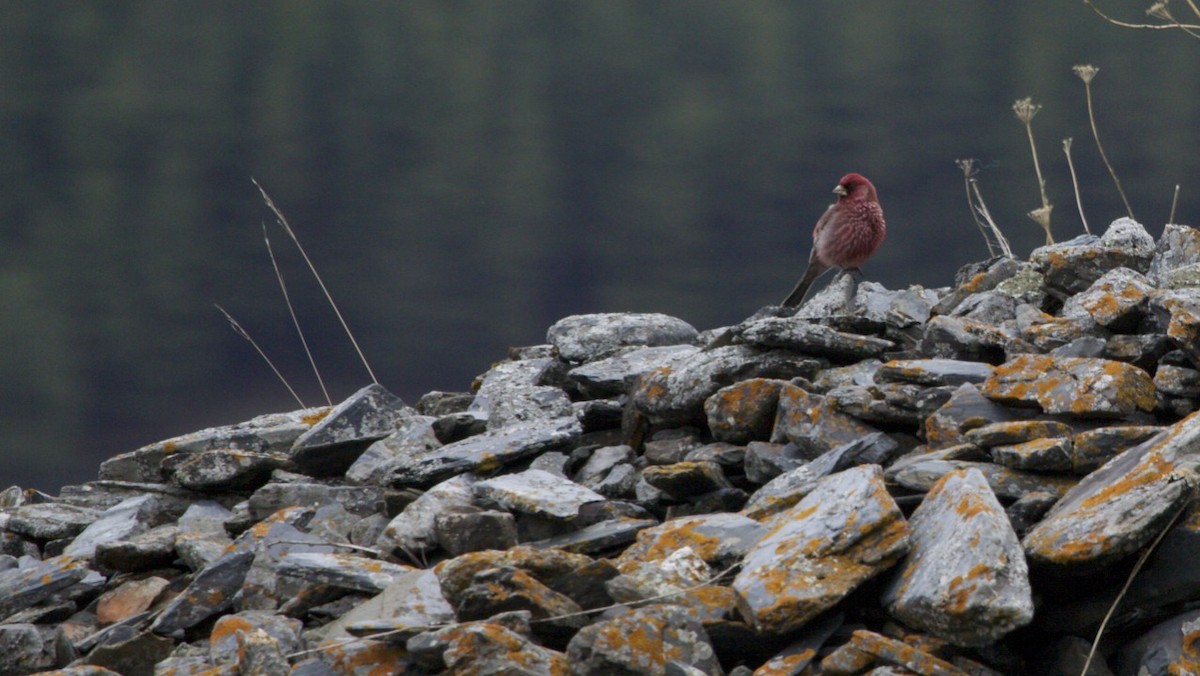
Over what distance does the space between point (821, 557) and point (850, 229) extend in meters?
5.26

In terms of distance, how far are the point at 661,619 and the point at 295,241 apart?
19.7ft

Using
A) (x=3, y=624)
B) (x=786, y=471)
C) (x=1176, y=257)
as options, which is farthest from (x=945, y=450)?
(x=3, y=624)

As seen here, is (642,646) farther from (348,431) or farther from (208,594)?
(348,431)

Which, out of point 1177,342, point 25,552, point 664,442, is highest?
point 1177,342

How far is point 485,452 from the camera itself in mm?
6891

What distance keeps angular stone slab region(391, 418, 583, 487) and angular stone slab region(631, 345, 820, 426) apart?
468 mm

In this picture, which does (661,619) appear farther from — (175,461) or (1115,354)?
(175,461)

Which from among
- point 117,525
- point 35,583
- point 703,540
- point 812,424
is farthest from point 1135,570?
point 117,525

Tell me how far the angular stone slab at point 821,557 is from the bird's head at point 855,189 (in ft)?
16.8

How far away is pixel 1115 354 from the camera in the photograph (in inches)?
252

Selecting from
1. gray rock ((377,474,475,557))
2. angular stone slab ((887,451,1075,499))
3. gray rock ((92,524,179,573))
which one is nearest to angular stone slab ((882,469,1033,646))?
angular stone slab ((887,451,1075,499))

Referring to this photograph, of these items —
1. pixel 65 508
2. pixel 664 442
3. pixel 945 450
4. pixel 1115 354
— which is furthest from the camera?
pixel 65 508

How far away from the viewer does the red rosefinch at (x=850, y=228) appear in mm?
9445

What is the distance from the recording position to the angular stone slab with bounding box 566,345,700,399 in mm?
8008
